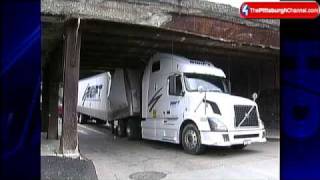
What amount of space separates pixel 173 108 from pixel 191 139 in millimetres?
1400

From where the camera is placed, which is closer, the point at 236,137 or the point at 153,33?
the point at 236,137

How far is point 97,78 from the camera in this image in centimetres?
2033

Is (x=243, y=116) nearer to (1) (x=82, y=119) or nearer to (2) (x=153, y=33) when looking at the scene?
(2) (x=153, y=33)

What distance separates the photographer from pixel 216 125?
38.9ft

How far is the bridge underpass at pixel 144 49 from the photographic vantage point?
32.3ft

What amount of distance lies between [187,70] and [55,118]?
6.11 meters

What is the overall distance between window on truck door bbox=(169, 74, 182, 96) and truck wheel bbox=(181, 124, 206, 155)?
1085 millimetres

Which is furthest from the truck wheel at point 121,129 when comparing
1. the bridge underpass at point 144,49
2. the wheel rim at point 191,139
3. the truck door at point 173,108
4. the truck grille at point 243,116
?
the truck grille at point 243,116

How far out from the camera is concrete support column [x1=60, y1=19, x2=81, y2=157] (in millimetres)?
11570

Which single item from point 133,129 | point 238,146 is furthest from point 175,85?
point 133,129
